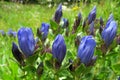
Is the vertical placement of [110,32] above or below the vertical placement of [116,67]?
above

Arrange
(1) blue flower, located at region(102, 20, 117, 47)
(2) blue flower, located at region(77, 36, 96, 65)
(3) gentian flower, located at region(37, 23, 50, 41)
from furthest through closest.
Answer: (3) gentian flower, located at region(37, 23, 50, 41) < (1) blue flower, located at region(102, 20, 117, 47) < (2) blue flower, located at region(77, 36, 96, 65)

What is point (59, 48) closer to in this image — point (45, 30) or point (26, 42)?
point (26, 42)

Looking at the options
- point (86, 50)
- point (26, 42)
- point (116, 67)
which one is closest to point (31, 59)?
point (26, 42)

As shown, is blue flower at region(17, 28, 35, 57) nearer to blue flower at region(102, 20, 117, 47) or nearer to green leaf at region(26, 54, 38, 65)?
green leaf at region(26, 54, 38, 65)

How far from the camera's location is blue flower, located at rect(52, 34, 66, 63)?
4.36 feet

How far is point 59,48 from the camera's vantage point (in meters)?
1.34

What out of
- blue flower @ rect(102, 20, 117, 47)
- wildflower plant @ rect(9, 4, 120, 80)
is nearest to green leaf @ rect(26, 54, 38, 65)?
wildflower plant @ rect(9, 4, 120, 80)

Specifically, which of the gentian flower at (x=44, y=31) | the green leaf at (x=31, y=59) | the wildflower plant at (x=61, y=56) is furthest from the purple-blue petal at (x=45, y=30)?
the green leaf at (x=31, y=59)

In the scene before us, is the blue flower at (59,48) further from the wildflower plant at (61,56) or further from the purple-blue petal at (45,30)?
the purple-blue petal at (45,30)

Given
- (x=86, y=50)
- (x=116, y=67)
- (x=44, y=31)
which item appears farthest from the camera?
(x=44, y=31)

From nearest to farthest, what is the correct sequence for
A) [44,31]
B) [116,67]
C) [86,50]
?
[86,50] < [116,67] < [44,31]

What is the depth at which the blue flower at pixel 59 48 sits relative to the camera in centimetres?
133

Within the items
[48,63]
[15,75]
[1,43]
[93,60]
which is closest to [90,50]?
[93,60]

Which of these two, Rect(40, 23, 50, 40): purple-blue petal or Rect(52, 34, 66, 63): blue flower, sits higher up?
Rect(52, 34, 66, 63): blue flower
